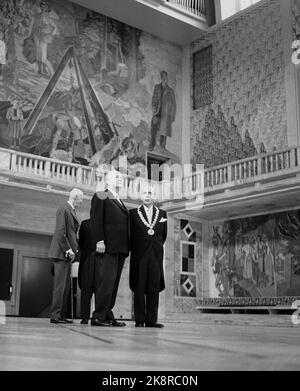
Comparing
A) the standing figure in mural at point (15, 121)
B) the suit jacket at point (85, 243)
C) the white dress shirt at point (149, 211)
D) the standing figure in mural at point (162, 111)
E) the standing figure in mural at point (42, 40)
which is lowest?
the suit jacket at point (85, 243)

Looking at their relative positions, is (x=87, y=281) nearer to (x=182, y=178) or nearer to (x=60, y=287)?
(x=60, y=287)

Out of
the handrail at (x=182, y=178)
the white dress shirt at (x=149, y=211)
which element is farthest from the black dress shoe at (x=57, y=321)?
the handrail at (x=182, y=178)

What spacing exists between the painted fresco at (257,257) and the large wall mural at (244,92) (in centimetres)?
288

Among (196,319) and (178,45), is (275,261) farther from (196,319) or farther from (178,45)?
(178,45)

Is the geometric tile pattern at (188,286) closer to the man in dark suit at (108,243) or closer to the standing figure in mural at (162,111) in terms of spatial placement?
the standing figure in mural at (162,111)

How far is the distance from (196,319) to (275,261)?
3592mm

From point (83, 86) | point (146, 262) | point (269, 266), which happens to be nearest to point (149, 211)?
point (146, 262)

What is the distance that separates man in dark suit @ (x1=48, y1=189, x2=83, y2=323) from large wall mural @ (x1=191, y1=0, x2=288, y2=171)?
496 inches

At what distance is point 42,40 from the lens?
1975 cm

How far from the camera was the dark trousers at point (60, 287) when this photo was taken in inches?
280

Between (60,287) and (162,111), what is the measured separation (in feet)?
52.4

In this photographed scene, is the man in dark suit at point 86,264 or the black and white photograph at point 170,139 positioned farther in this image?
the black and white photograph at point 170,139

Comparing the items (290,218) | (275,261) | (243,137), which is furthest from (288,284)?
(243,137)

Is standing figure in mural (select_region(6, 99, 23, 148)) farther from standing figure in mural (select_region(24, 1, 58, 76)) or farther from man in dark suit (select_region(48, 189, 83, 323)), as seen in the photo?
man in dark suit (select_region(48, 189, 83, 323))
